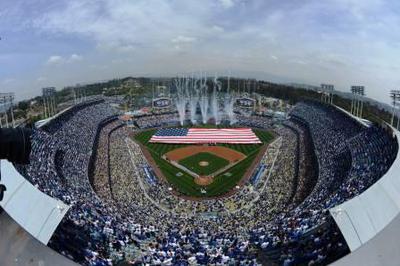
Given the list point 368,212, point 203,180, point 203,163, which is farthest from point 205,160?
point 368,212

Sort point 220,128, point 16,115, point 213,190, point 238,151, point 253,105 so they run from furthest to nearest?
point 253,105 → point 16,115 → point 220,128 → point 238,151 → point 213,190

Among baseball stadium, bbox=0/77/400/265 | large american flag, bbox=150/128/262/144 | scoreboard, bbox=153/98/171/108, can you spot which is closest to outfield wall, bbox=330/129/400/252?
baseball stadium, bbox=0/77/400/265

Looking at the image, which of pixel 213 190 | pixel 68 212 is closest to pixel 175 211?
pixel 213 190

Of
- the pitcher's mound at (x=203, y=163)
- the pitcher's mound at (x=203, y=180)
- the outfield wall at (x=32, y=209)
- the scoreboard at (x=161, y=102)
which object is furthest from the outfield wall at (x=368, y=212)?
the scoreboard at (x=161, y=102)

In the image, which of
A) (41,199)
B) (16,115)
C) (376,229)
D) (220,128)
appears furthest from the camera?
(16,115)

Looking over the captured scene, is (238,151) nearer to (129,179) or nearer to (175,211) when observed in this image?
(129,179)

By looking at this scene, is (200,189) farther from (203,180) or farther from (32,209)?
(32,209)
